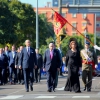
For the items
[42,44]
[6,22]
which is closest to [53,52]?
[6,22]

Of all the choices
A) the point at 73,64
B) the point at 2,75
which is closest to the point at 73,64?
the point at 73,64

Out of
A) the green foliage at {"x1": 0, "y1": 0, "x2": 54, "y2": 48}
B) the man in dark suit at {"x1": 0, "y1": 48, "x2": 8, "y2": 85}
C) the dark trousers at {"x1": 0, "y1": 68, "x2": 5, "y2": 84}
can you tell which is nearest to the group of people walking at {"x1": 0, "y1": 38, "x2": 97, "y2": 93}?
the dark trousers at {"x1": 0, "y1": 68, "x2": 5, "y2": 84}

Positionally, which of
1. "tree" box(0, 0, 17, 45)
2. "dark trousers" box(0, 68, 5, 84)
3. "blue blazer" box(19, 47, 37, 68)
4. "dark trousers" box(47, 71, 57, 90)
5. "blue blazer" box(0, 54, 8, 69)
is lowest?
"dark trousers" box(0, 68, 5, 84)

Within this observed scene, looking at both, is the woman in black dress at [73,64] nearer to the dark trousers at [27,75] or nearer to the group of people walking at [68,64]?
the group of people walking at [68,64]

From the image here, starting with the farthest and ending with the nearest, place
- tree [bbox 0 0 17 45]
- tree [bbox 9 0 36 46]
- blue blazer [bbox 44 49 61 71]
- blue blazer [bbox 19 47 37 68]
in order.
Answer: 1. tree [bbox 9 0 36 46]
2. tree [bbox 0 0 17 45]
3. blue blazer [bbox 19 47 37 68]
4. blue blazer [bbox 44 49 61 71]

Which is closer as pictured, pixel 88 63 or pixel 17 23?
pixel 88 63

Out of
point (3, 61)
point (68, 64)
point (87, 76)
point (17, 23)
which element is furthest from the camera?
point (17, 23)

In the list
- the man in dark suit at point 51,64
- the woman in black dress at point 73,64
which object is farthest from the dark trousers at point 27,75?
the woman in black dress at point 73,64

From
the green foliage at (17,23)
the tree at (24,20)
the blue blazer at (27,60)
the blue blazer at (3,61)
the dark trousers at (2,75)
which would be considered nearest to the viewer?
the blue blazer at (27,60)

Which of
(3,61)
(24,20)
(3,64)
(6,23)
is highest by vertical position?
(24,20)

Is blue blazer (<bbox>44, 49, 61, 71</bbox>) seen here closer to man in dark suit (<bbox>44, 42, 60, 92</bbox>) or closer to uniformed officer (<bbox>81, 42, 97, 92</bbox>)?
man in dark suit (<bbox>44, 42, 60, 92</bbox>)

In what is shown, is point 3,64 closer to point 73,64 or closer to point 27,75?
point 27,75

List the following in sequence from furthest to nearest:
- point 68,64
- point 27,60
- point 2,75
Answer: point 2,75, point 27,60, point 68,64

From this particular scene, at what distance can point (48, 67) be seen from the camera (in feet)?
66.5
